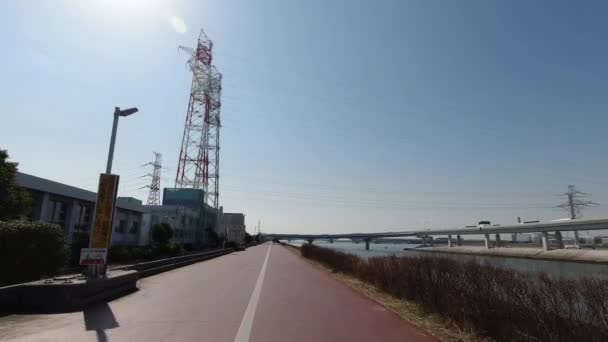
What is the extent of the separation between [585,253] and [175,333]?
69467 mm

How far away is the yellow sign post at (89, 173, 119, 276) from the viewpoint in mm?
10508

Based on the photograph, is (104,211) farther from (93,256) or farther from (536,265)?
(536,265)

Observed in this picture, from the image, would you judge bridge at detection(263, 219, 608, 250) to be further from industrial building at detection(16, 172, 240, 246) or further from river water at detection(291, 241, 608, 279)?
industrial building at detection(16, 172, 240, 246)

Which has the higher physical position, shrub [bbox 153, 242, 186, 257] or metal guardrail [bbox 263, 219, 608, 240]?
metal guardrail [bbox 263, 219, 608, 240]

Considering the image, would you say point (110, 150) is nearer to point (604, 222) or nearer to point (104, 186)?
point (104, 186)

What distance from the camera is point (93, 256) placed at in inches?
387

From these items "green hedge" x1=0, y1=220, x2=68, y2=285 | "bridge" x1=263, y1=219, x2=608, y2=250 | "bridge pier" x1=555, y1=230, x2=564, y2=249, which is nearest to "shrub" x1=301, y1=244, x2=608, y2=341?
"green hedge" x1=0, y1=220, x2=68, y2=285

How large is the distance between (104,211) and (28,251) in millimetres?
2288

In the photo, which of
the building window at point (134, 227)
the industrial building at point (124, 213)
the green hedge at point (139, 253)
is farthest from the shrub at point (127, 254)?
the building window at point (134, 227)

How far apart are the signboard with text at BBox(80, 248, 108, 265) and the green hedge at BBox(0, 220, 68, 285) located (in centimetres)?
188

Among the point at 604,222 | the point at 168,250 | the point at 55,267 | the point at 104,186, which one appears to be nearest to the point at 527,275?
the point at 104,186

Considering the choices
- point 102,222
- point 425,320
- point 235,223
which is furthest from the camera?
point 235,223

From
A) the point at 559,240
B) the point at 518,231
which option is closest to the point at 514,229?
the point at 518,231

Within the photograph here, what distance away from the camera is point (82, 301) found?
820 cm
